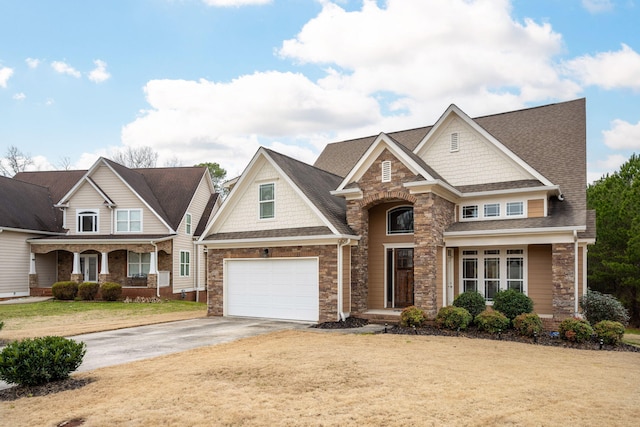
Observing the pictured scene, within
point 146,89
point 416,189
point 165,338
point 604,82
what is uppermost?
point 146,89

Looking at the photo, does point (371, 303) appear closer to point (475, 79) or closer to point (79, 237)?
point (475, 79)

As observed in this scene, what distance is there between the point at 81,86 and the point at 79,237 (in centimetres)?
872

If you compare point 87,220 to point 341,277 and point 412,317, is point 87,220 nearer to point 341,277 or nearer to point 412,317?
point 341,277

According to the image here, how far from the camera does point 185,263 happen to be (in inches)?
1183

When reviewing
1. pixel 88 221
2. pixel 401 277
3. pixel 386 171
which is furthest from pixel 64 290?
pixel 386 171

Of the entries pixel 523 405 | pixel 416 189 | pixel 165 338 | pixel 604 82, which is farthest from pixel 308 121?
pixel 523 405

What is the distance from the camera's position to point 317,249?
1675 cm

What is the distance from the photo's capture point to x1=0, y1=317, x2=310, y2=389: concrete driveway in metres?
11.1

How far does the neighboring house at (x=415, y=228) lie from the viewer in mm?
15633

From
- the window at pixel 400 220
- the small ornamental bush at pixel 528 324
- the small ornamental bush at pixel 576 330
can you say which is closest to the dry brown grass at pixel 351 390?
the small ornamental bush at pixel 576 330

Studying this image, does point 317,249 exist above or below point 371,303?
above

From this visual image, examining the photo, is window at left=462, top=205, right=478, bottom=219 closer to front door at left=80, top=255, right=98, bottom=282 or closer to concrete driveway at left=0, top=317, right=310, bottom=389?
concrete driveway at left=0, top=317, right=310, bottom=389

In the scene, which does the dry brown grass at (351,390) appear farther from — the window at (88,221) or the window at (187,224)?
the window at (88,221)

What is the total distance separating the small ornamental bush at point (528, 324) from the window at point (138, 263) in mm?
22074
